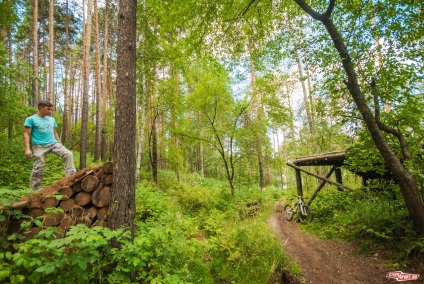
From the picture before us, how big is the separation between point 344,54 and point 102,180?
5.72m

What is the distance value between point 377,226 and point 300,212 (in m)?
3.58

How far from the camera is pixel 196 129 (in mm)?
10953

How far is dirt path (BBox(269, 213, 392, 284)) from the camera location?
458 centimetres

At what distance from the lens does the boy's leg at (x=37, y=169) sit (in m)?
4.20

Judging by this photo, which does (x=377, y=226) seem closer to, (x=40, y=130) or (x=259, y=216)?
(x=259, y=216)

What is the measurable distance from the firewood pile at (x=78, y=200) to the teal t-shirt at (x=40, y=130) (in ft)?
3.99

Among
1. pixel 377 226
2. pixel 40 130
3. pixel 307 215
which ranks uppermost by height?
pixel 40 130

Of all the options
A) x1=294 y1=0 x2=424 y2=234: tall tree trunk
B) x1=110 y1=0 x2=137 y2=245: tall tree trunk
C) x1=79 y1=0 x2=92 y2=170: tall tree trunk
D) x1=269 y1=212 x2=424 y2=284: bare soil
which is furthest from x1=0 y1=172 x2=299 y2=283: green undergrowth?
x1=79 y1=0 x2=92 y2=170: tall tree trunk

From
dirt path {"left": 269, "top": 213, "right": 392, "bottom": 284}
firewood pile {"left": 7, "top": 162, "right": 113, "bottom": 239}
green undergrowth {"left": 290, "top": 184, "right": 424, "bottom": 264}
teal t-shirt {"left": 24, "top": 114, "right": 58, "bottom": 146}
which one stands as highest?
teal t-shirt {"left": 24, "top": 114, "right": 58, "bottom": 146}

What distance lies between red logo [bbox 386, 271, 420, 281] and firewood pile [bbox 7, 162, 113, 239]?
18.6 feet

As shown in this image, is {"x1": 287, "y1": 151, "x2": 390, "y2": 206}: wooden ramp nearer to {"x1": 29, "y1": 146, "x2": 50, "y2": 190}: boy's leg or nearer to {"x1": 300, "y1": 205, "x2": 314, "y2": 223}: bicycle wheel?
{"x1": 300, "y1": 205, "x2": 314, "y2": 223}: bicycle wheel

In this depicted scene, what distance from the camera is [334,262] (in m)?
5.30

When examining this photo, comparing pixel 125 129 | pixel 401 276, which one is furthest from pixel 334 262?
pixel 125 129

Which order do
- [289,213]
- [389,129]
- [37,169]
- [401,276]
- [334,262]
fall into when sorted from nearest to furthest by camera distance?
[401,276] < [37,169] < [389,129] < [334,262] < [289,213]
